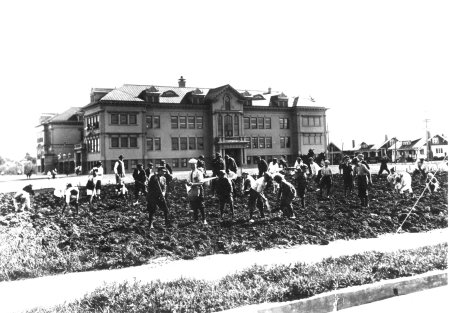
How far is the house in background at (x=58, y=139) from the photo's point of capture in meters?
9.97

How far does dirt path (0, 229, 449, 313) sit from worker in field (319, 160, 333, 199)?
4091 millimetres

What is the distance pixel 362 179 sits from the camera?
1484 cm

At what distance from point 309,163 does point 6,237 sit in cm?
919

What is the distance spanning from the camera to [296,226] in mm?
12117

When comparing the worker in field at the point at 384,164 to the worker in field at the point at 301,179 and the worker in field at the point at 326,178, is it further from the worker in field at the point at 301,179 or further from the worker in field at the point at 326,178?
the worker in field at the point at 301,179

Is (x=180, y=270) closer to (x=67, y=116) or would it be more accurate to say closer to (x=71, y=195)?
(x=67, y=116)

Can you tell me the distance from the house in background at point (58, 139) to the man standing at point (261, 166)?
4.96m

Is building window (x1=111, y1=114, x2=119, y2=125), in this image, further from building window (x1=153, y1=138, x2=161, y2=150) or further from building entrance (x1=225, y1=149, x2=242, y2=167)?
building entrance (x1=225, y1=149, x2=242, y2=167)

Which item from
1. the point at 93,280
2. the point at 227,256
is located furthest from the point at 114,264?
the point at 227,256

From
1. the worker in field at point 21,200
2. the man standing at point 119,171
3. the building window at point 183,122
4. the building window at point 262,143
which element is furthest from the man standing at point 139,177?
the worker in field at point 21,200

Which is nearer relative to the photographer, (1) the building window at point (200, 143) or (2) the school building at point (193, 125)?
(2) the school building at point (193, 125)

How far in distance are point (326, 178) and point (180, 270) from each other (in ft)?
29.7

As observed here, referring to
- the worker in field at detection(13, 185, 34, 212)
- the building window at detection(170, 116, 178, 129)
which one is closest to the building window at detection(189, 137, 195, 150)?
the building window at detection(170, 116, 178, 129)

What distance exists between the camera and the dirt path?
251 inches
